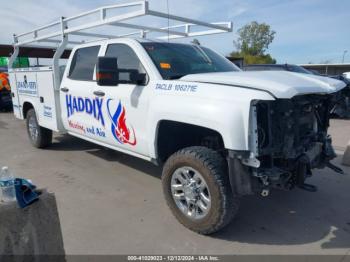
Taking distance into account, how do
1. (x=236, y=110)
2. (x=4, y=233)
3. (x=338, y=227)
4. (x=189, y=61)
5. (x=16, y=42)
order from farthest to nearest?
(x=16, y=42), (x=189, y=61), (x=338, y=227), (x=236, y=110), (x=4, y=233)

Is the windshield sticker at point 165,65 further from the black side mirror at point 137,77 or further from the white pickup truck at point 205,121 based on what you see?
the black side mirror at point 137,77

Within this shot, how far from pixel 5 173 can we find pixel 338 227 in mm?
3215

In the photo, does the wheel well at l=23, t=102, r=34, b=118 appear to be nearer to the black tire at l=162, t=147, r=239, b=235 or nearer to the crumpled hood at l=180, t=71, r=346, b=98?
the crumpled hood at l=180, t=71, r=346, b=98

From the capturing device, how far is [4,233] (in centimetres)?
205

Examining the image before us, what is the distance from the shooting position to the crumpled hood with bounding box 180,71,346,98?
271 centimetres

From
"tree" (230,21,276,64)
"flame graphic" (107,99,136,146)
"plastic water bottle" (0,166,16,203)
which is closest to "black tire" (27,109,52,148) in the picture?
"flame graphic" (107,99,136,146)

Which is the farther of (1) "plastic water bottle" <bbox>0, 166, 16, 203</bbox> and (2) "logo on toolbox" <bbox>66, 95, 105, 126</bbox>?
(2) "logo on toolbox" <bbox>66, 95, 105, 126</bbox>

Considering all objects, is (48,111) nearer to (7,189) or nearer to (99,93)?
(99,93)

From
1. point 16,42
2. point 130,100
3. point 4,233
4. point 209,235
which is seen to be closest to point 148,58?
point 130,100

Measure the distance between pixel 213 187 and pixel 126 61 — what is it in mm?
2109

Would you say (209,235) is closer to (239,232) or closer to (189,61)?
(239,232)

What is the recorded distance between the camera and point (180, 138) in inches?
151

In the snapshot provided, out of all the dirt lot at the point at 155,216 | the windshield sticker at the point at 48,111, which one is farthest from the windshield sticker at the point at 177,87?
the windshield sticker at the point at 48,111

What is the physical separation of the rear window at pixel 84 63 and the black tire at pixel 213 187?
2347 millimetres
